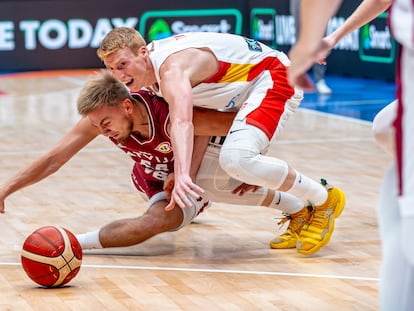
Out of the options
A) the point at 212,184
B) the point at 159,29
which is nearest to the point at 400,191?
the point at 212,184

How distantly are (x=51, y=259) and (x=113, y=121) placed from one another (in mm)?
786

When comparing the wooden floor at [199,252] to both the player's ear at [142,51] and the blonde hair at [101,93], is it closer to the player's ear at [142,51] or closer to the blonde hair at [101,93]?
the blonde hair at [101,93]

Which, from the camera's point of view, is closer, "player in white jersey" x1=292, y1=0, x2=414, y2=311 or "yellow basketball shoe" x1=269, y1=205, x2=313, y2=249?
"player in white jersey" x1=292, y1=0, x2=414, y2=311

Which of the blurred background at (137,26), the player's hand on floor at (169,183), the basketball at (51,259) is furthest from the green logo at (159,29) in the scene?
the basketball at (51,259)

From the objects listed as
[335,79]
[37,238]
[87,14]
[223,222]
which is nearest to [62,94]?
[87,14]

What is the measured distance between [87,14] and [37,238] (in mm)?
11360

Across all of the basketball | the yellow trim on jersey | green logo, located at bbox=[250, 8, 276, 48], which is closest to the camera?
the basketball

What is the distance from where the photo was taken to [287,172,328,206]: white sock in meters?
4.77

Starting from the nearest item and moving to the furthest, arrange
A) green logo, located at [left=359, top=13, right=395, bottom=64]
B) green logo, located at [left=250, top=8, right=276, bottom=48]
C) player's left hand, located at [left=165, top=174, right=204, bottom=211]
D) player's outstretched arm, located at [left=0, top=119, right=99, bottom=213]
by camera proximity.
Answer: player's left hand, located at [left=165, top=174, right=204, bottom=211], player's outstretched arm, located at [left=0, top=119, right=99, bottom=213], green logo, located at [left=359, top=13, right=395, bottom=64], green logo, located at [left=250, top=8, right=276, bottom=48]

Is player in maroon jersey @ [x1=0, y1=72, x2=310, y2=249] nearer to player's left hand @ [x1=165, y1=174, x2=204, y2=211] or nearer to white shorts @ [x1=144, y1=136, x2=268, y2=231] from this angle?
white shorts @ [x1=144, y1=136, x2=268, y2=231]

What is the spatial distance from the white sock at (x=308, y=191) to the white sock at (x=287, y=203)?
14 cm

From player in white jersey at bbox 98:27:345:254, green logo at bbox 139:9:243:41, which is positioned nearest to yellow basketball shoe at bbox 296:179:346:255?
player in white jersey at bbox 98:27:345:254

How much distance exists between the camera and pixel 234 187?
4.98 m

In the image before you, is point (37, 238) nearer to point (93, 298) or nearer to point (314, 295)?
point (93, 298)
